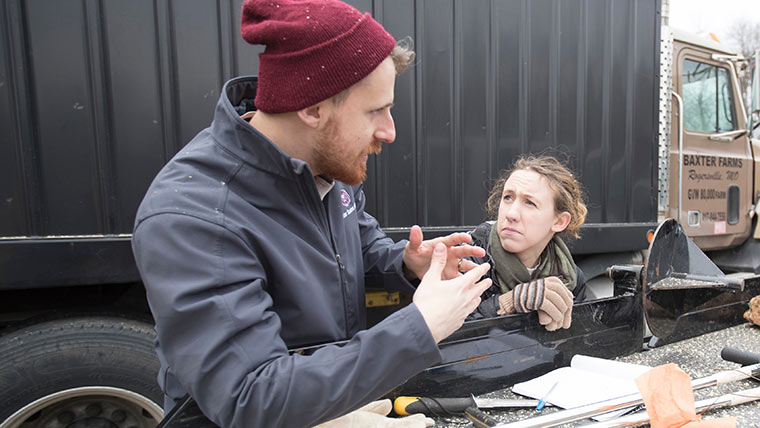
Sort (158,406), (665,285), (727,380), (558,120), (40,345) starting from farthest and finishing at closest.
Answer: (558,120) → (158,406) → (40,345) → (665,285) → (727,380)

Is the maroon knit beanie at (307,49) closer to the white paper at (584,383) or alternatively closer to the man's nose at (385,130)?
the man's nose at (385,130)

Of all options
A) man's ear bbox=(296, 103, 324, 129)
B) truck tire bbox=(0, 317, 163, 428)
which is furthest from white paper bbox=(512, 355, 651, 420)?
truck tire bbox=(0, 317, 163, 428)

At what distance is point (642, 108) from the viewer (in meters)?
3.20

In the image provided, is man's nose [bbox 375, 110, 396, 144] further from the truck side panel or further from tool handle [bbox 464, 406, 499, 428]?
the truck side panel

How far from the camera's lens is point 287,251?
1.02m

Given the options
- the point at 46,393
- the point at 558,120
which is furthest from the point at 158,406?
the point at 558,120

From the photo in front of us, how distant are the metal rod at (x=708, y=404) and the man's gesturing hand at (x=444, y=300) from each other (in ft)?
1.35

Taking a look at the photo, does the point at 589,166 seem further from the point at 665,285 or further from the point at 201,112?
the point at 201,112

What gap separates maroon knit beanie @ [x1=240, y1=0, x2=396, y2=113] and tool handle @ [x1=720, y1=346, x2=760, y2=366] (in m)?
1.32

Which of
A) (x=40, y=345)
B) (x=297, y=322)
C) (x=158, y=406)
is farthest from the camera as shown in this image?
(x=158, y=406)

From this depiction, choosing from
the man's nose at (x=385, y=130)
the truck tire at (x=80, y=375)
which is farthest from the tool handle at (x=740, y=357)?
the truck tire at (x=80, y=375)

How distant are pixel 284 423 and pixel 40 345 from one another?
4.96 feet

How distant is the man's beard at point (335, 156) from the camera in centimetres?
109

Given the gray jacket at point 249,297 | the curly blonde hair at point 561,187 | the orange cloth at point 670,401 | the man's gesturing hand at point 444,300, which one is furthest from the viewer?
the curly blonde hair at point 561,187
